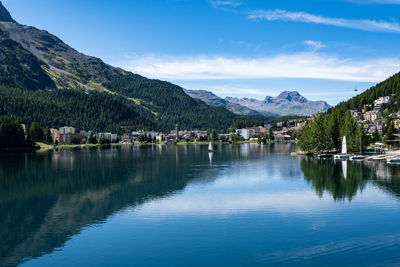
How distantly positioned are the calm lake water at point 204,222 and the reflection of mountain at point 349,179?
11.5 inches

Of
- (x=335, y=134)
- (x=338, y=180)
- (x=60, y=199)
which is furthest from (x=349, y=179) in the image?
(x=335, y=134)

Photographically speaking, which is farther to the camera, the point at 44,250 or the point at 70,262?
the point at 44,250

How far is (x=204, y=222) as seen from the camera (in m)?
40.6

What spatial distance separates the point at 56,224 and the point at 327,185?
1839 inches

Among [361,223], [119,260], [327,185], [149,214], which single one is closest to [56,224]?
[149,214]

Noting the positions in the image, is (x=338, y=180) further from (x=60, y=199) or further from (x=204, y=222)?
(x=60, y=199)

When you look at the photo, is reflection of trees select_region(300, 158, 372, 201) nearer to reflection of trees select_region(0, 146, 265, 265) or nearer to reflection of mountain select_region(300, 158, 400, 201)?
reflection of mountain select_region(300, 158, 400, 201)

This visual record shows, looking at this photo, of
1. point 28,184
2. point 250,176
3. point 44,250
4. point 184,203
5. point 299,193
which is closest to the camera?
point 44,250

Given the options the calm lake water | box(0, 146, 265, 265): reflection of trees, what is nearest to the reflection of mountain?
the calm lake water

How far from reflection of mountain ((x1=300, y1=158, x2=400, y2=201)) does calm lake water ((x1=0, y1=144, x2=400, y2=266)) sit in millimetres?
293

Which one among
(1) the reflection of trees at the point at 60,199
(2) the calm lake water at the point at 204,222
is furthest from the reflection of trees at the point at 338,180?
(1) the reflection of trees at the point at 60,199

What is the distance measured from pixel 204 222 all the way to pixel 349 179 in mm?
42539

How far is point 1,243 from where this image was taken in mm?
34781

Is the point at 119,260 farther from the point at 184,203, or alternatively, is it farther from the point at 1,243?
the point at 184,203
